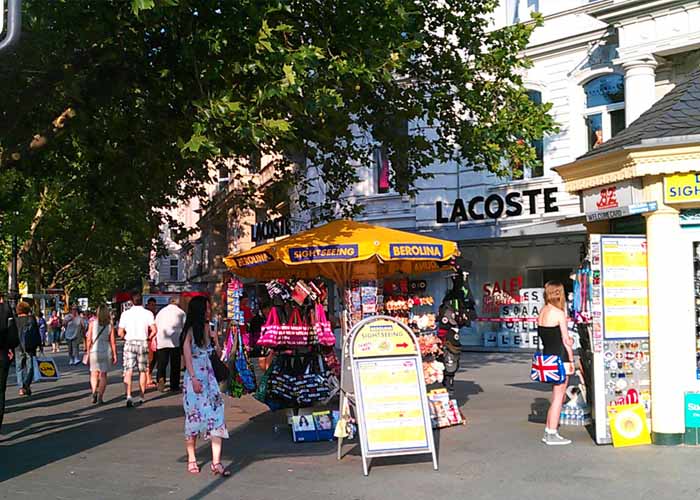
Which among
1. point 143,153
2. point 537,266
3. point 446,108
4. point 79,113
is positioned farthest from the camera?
point 537,266

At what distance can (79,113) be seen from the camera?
1076 cm

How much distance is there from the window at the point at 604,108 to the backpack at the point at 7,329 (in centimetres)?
1616

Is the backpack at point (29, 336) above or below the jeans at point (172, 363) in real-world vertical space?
above

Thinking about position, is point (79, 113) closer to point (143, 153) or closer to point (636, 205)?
point (143, 153)

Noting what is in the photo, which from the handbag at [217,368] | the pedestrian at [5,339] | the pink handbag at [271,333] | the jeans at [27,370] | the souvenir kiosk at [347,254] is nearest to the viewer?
the handbag at [217,368]

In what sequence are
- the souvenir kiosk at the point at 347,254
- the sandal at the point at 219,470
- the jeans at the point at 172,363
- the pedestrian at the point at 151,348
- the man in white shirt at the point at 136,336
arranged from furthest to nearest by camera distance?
1. the pedestrian at the point at 151,348
2. the jeans at the point at 172,363
3. the man in white shirt at the point at 136,336
4. the souvenir kiosk at the point at 347,254
5. the sandal at the point at 219,470

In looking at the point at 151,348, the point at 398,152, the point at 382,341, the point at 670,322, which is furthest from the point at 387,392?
the point at 151,348

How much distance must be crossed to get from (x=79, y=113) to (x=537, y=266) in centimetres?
1591

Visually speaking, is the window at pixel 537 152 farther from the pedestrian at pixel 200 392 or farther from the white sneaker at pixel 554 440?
the pedestrian at pixel 200 392

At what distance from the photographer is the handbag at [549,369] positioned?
28.8ft

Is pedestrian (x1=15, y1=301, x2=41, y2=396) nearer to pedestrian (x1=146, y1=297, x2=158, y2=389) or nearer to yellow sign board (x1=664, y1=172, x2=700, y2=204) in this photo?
pedestrian (x1=146, y1=297, x2=158, y2=389)

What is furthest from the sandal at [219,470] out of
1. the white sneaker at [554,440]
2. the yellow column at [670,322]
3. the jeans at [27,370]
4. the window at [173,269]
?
the window at [173,269]

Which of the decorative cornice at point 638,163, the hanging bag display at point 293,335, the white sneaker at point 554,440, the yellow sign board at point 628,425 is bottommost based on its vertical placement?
the white sneaker at point 554,440

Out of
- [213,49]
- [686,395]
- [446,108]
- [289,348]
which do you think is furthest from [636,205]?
[446,108]
